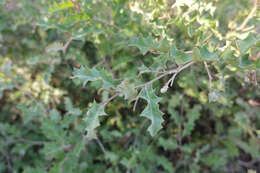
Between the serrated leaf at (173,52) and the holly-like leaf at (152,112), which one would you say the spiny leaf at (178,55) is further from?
the holly-like leaf at (152,112)

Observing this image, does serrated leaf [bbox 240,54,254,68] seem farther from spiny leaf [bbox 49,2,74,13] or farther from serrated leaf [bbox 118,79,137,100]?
spiny leaf [bbox 49,2,74,13]

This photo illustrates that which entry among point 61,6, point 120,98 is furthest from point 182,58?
point 61,6

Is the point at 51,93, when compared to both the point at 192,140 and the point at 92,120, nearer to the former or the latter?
the point at 92,120

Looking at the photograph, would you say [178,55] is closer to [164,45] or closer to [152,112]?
[164,45]

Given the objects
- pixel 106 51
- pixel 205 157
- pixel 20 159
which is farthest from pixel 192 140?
pixel 20 159

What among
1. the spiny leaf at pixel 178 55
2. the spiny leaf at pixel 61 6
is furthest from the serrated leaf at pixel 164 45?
the spiny leaf at pixel 61 6
